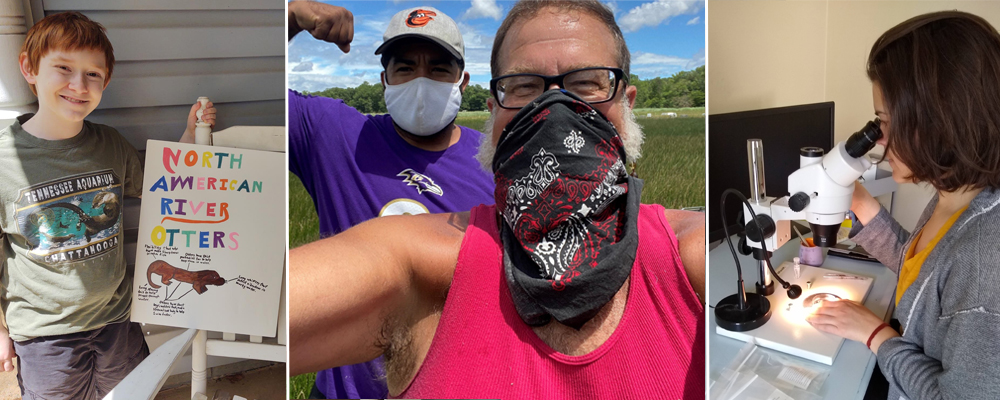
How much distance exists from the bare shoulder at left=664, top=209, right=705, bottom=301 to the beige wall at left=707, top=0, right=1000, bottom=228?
2.94ft

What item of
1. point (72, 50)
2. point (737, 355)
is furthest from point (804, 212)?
point (72, 50)

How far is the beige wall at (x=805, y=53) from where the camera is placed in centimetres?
186

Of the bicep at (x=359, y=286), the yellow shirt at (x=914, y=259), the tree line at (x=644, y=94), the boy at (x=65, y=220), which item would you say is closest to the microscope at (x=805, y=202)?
the yellow shirt at (x=914, y=259)

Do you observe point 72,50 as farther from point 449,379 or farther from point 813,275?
point 813,275

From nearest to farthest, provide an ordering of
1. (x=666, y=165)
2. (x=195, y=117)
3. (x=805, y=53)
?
(x=666, y=165), (x=195, y=117), (x=805, y=53)

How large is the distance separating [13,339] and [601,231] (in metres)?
2.40

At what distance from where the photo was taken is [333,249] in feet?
2.87

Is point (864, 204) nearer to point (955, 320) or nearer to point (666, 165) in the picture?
point (955, 320)

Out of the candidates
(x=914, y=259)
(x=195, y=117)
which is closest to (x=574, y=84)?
(x=914, y=259)

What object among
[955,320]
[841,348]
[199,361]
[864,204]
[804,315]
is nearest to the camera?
[955,320]

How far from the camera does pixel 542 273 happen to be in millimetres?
856

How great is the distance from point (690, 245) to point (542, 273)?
269mm

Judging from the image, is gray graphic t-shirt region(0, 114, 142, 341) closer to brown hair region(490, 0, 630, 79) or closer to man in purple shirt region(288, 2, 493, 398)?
man in purple shirt region(288, 2, 493, 398)

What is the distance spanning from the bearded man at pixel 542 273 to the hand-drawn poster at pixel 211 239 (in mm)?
1190
